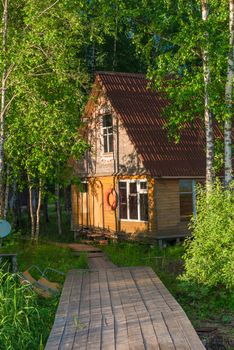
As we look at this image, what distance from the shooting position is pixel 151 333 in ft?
23.4

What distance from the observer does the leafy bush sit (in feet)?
35.6

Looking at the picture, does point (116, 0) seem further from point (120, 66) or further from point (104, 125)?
point (120, 66)

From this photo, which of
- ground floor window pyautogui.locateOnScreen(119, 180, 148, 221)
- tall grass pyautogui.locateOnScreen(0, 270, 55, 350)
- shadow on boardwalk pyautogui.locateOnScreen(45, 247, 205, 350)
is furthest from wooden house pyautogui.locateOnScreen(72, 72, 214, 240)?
tall grass pyautogui.locateOnScreen(0, 270, 55, 350)

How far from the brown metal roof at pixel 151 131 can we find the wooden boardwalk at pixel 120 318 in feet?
34.6

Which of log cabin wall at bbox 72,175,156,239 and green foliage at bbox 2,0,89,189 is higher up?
green foliage at bbox 2,0,89,189

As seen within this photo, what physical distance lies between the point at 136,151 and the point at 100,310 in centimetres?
1368

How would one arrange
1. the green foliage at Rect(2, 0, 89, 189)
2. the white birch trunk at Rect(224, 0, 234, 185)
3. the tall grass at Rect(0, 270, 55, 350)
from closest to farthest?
1. the tall grass at Rect(0, 270, 55, 350)
2. the white birch trunk at Rect(224, 0, 234, 185)
3. the green foliage at Rect(2, 0, 89, 189)

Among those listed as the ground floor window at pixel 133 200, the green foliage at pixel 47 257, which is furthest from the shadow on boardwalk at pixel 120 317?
the ground floor window at pixel 133 200

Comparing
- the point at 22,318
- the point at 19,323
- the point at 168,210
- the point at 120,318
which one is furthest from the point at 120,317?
the point at 168,210

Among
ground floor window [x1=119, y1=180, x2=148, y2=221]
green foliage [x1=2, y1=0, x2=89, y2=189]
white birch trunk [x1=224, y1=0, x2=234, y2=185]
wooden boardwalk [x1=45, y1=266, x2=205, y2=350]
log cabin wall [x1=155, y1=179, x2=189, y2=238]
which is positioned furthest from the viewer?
ground floor window [x1=119, y1=180, x2=148, y2=221]

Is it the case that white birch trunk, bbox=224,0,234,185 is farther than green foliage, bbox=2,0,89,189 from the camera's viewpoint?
No

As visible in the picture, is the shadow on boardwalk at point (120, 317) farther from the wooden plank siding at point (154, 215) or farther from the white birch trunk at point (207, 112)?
the wooden plank siding at point (154, 215)

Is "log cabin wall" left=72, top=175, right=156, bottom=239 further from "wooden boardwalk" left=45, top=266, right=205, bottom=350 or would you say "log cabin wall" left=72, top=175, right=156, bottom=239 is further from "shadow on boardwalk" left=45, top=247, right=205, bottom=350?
"wooden boardwalk" left=45, top=266, right=205, bottom=350

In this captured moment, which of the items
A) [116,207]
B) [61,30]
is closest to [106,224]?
[116,207]
